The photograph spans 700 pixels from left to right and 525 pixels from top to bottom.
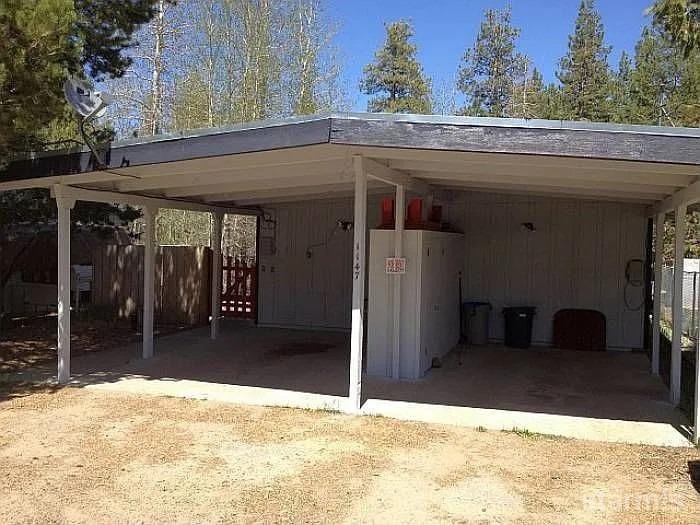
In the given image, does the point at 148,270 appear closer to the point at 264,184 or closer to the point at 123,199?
the point at 123,199

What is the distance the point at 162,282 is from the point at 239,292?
5.22ft

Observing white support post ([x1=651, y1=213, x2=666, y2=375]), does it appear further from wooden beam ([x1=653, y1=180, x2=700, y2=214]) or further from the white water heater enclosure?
the white water heater enclosure

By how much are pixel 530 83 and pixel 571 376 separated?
1886 cm

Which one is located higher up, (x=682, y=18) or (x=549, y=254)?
(x=682, y=18)

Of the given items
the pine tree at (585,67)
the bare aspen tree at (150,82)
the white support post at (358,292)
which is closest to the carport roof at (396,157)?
the white support post at (358,292)

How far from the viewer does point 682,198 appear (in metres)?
6.02

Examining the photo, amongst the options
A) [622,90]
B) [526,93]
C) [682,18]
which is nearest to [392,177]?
[682,18]

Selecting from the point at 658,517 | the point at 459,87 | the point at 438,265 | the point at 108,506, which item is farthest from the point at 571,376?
the point at 459,87

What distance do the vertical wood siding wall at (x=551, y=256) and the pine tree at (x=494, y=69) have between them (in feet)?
47.0

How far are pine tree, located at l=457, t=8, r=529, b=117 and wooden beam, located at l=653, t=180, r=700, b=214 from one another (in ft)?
57.3

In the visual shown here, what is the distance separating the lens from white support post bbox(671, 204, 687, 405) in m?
6.10

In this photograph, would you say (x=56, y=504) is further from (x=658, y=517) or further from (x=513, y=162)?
(x=513, y=162)

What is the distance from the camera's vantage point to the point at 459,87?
2438cm

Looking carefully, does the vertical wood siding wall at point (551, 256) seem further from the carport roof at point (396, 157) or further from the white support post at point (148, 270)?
the white support post at point (148, 270)
